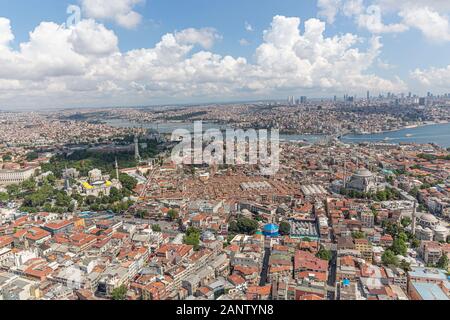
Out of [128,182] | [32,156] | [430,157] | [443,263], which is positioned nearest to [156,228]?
[128,182]

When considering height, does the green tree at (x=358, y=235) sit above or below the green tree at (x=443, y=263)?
above

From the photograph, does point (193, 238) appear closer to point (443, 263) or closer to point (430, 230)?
point (443, 263)

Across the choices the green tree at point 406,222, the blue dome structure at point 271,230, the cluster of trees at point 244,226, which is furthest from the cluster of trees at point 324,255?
the green tree at point 406,222

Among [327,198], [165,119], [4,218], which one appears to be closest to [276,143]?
[327,198]

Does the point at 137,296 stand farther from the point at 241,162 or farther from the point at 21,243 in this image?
the point at 241,162

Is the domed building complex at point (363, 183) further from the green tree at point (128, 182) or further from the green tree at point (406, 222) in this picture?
the green tree at point (128, 182)

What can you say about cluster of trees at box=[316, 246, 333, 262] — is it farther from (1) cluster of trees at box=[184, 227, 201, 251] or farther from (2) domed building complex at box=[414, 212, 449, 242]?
(2) domed building complex at box=[414, 212, 449, 242]
